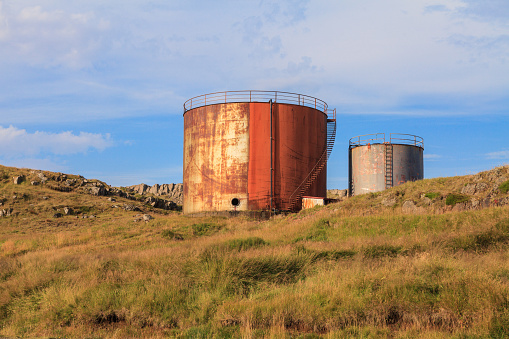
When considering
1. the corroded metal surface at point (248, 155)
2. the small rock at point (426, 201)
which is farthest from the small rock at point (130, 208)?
the small rock at point (426, 201)

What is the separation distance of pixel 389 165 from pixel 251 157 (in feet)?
41.1

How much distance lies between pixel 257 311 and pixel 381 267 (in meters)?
3.85

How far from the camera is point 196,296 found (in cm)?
992

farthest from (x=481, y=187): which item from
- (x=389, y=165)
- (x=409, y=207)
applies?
(x=389, y=165)

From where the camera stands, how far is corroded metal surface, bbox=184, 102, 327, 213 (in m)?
30.4

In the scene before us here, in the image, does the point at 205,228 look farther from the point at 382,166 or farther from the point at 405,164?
the point at 405,164

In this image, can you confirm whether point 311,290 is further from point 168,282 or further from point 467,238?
point 467,238

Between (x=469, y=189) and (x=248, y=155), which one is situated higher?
(x=248, y=155)

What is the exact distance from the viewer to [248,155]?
30500 millimetres

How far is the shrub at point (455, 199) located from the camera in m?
19.8

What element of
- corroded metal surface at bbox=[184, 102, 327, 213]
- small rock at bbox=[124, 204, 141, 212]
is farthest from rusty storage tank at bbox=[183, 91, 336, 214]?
small rock at bbox=[124, 204, 141, 212]

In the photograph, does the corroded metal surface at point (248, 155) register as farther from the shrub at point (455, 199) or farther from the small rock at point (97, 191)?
the small rock at point (97, 191)

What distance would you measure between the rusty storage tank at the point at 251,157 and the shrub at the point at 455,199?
41.1ft

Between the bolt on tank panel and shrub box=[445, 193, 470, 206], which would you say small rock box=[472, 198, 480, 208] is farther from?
the bolt on tank panel
